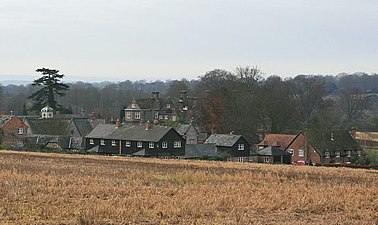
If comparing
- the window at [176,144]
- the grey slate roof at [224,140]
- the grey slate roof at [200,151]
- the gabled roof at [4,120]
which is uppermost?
the gabled roof at [4,120]

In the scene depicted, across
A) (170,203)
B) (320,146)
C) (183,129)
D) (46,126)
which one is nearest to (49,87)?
(46,126)

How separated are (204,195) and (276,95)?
6395 cm

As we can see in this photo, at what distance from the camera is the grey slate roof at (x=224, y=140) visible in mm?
74625

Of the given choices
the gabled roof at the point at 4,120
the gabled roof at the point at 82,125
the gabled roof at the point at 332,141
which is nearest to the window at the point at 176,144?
the gabled roof at the point at 332,141

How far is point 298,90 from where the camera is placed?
11131cm

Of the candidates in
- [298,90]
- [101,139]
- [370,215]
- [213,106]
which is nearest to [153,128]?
[101,139]

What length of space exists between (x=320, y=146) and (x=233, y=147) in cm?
1070

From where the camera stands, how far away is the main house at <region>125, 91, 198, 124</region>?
114 m

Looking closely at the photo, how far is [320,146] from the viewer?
233ft

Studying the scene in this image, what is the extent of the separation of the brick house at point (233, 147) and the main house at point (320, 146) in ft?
10.1

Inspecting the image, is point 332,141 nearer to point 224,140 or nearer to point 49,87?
point 224,140

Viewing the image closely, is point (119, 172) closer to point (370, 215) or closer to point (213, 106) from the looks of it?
point (370, 215)

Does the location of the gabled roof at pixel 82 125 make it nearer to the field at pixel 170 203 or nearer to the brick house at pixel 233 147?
the brick house at pixel 233 147

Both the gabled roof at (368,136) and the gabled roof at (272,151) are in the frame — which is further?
the gabled roof at (368,136)
